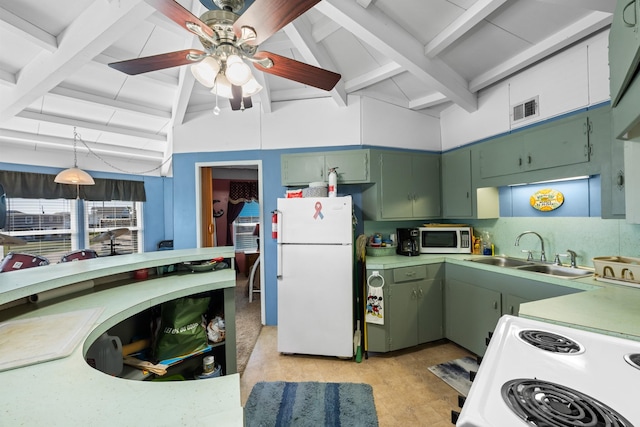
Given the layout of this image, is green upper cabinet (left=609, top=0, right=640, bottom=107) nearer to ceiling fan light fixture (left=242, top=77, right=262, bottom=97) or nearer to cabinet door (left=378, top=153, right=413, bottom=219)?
ceiling fan light fixture (left=242, top=77, right=262, bottom=97)

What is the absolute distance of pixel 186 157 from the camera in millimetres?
3475

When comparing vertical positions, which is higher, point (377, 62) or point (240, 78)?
point (377, 62)

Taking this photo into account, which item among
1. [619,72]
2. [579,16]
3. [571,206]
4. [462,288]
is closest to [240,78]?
A: [619,72]

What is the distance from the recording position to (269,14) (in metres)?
1.22

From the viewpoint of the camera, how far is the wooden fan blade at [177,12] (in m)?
1.24

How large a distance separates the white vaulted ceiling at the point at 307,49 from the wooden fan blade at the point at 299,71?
53cm

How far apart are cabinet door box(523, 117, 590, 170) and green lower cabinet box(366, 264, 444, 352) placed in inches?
51.4

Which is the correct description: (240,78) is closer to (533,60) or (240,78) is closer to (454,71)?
(454,71)

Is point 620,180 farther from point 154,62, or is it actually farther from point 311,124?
point 154,62

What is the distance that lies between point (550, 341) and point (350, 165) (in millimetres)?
2343

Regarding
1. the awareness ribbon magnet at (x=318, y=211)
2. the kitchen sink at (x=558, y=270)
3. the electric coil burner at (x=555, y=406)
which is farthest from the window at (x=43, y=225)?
the kitchen sink at (x=558, y=270)

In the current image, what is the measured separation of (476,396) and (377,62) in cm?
278

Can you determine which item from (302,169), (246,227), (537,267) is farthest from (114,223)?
(537,267)

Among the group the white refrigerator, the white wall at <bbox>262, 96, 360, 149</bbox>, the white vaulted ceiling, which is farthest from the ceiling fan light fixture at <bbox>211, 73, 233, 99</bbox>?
the white wall at <bbox>262, 96, 360, 149</bbox>
